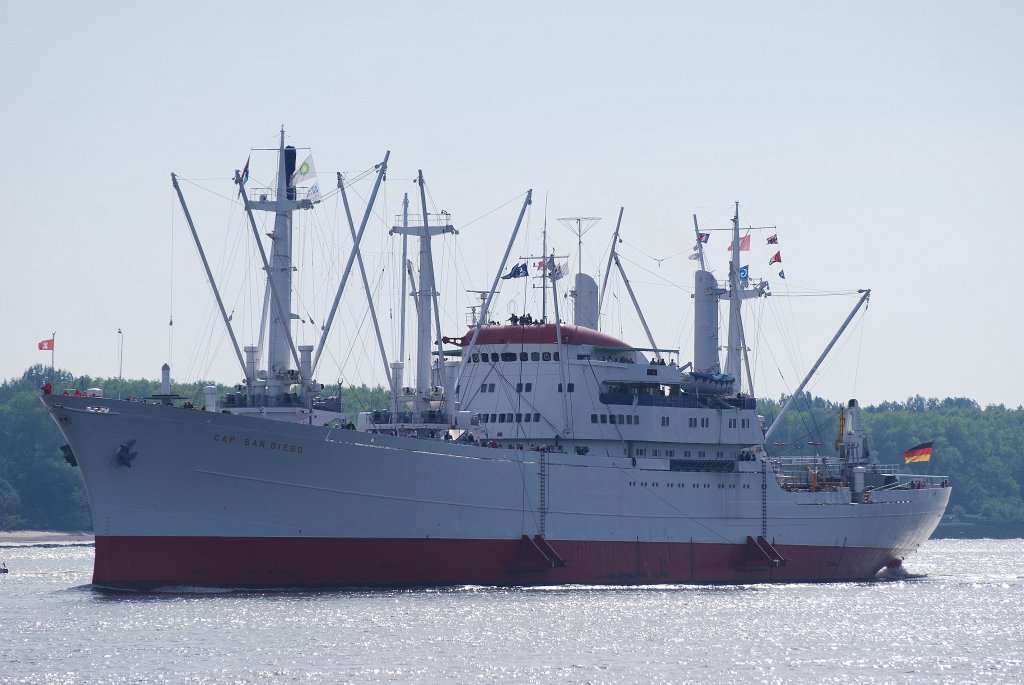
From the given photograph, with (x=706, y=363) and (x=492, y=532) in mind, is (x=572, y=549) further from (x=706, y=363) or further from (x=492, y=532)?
(x=706, y=363)

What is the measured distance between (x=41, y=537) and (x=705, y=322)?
6624cm

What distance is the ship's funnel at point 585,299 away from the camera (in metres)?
67.1

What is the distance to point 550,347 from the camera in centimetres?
6300

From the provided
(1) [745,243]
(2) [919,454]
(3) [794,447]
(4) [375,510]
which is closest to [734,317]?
(1) [745,243]

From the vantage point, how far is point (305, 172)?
55.2 meters

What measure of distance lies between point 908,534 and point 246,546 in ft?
116

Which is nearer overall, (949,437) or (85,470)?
(85,470)

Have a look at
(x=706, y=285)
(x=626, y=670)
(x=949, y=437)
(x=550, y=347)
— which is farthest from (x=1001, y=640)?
(x=949, y=437)

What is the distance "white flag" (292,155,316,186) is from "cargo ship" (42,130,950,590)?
10cm

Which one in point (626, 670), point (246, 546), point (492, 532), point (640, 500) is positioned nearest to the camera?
point (626, 670)

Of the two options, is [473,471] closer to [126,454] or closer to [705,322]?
[126,454]

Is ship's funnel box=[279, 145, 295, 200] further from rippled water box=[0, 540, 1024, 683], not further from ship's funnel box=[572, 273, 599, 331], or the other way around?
ship's funnel box=[572, 273, 599, 331]

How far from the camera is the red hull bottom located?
5141 centimetres

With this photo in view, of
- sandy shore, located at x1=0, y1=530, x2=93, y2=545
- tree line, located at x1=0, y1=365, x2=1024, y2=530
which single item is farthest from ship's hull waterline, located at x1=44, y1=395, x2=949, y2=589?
sandy shore, located at x1=0, y1=530, x2=93, y2=545
